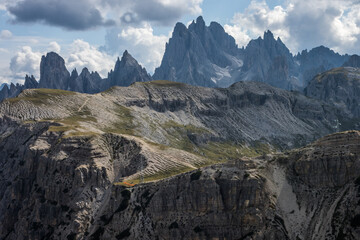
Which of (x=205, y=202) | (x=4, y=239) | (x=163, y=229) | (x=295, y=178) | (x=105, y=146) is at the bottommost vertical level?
(x=4, y=239)

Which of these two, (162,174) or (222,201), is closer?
(222,201)

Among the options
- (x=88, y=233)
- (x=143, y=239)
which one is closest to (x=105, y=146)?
(x=88, y=233)

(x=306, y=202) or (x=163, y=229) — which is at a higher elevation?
(x=306, y=202)

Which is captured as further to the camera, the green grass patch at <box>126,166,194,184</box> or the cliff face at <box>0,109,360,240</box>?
the green grass patch at <box>126,166,194,184</box>

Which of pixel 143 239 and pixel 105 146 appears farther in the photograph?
pixel 105 146

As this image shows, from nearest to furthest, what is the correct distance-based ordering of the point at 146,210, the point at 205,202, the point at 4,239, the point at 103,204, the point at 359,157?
1. the point at 359,157
2. the point at 205,202
3. the point at 146,210
4. the point at 103,204
5. the point at 4,239

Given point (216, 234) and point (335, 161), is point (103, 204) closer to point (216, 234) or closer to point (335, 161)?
point (216, 234)

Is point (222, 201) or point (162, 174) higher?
point (162, 174)

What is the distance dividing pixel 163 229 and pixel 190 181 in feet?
67.6

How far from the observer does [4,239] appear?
19162cm

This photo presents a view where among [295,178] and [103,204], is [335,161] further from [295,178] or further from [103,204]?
[103,204]

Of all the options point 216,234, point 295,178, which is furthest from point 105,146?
point 295,178

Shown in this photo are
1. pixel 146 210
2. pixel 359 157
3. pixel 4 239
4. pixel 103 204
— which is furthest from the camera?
pixel 4 239

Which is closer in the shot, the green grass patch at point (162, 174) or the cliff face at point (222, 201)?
the cliff face at point (222, 201)
